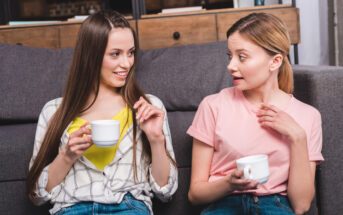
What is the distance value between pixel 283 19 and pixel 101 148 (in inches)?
71.7

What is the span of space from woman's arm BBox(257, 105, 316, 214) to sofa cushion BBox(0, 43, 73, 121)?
3.28 feet

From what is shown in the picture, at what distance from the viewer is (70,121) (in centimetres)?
129

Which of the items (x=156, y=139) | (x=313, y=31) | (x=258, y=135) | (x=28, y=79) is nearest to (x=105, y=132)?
(x=156, y=139)

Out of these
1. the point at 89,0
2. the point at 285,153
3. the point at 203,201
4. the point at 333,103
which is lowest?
the point at 203,201

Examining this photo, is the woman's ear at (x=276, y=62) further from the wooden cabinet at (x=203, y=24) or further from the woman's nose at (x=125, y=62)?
the wooden cabinet at (x=203, y=24)

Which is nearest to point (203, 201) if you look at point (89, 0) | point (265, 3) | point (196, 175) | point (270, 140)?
point (196, 175)

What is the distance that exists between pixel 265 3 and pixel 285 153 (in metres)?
2.01

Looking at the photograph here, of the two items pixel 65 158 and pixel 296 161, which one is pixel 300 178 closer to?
pixel 296 161

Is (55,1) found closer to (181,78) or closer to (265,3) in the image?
(265,3)

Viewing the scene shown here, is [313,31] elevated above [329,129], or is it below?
above

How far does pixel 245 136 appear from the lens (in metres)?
1.20

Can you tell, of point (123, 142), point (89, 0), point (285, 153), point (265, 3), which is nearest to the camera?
point (285, 153)

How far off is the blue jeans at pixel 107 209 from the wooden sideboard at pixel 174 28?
1646mm

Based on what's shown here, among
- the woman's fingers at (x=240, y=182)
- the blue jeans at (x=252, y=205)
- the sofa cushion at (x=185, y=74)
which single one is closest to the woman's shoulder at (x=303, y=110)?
the blue jeans at (x=252, y=205)
